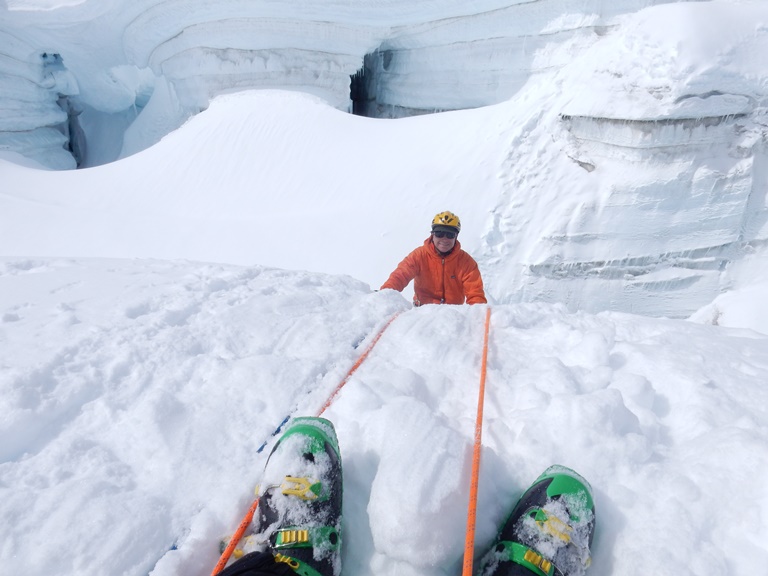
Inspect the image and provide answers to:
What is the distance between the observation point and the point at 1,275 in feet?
7.86

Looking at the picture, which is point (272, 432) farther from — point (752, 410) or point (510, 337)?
point (752, 410)

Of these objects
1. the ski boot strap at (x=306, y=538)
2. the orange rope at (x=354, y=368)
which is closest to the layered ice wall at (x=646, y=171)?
the orange rope at (x=354, y=368)

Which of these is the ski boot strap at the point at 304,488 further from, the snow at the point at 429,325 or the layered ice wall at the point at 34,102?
the layered ice wall at the point at 34,102

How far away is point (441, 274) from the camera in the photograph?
3436 millimetres

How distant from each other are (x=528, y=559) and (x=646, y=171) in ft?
17.4

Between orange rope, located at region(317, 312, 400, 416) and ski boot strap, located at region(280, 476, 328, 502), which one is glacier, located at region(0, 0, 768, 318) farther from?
ski boot strap, located at region(280, 476, 328, 502)

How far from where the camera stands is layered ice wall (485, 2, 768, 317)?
4789 mm

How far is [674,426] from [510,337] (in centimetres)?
78

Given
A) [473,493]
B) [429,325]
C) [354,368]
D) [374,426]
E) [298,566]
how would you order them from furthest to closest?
[429,325] < [354,368] < [374,426] < [473,493] < [298,566]

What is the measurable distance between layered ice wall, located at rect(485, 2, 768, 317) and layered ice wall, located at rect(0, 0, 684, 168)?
4.34ft

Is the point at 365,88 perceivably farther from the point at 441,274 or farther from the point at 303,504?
the point at 303,504

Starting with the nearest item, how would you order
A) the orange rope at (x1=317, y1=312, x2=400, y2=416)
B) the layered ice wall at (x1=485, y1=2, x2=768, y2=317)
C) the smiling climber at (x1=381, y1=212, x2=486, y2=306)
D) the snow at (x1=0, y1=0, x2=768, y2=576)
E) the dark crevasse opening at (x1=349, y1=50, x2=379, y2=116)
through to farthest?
the snow at (x1=0, y1=0, x2=768, y2=576) < the orange rope at (x1=317, y1=312, x2=400, y2=416) < the smiling climber at (x1=381, y1=212, x2=486, y2=306) < the layered ice wall at (x1=485, y1=2, x2=768, y2=317) < the dark crevasse opening at (x1=349, y1=50, x2=379, y2=116)

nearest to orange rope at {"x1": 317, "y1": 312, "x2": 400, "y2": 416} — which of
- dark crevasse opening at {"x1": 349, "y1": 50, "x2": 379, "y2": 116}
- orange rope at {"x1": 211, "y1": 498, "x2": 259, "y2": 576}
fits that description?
orange rope at {"x1": 211, "y1": 498, "x2": 259, "y2": 576}

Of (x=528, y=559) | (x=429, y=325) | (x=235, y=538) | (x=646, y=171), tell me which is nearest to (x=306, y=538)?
(x=235, y=538)
